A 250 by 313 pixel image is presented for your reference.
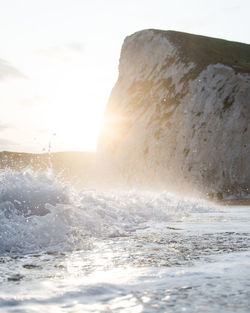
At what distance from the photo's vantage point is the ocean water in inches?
84.1

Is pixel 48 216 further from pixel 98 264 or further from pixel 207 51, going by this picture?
pixel 207 51

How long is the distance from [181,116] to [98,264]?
94.1 feet

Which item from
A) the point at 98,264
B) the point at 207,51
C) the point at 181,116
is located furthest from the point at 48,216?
the point at 207,51

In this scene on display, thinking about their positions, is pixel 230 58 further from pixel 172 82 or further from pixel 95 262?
pixel 95 262

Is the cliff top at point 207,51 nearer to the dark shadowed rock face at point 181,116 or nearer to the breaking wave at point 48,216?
the dark shadowed rock face at point 181,116

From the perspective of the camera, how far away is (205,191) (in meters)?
28.1

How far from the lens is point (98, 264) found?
329 centimetres

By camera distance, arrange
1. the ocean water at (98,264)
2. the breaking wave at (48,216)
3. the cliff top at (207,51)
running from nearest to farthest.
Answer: the ocean water at (98,264)
the breaking wave at (48,216)
the cliff top at (207,51)

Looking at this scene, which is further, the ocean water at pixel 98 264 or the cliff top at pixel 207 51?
the cliff top at pixel 207 51

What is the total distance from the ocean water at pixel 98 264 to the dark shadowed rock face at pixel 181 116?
22.8m

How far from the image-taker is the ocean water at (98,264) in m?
2.14

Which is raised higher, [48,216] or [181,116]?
[181,116]

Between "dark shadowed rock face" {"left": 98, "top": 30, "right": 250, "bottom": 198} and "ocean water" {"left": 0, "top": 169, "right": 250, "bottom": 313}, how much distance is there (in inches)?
896

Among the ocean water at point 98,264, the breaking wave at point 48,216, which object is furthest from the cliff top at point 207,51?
the ocean water at point 98,264
